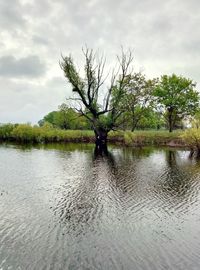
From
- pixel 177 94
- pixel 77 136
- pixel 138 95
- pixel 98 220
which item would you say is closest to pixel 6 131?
pixel 77 136

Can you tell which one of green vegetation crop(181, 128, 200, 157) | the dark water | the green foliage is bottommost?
Result: the dark water

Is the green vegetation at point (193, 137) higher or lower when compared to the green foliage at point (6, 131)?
lower

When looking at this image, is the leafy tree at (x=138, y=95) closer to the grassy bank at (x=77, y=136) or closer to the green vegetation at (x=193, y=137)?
the grassy bank at (x=77, y=136)

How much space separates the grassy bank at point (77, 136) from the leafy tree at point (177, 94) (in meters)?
6.05

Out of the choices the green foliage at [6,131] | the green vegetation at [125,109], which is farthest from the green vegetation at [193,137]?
the green foliage at [6,131]

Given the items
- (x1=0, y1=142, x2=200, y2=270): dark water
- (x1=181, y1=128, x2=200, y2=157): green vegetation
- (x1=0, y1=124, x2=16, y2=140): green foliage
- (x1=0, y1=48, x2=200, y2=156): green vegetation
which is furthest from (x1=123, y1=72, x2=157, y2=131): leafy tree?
(x1=0, y1=142, x2=200, y2=270): dark water

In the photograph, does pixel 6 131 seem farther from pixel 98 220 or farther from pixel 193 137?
pixel 98 220

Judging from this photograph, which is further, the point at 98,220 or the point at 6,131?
the point at 6,131

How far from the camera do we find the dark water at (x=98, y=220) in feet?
33.5

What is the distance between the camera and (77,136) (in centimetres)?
6700

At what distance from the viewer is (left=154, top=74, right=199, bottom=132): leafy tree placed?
64.0 meters

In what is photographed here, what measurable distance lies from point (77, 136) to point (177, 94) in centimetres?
2543

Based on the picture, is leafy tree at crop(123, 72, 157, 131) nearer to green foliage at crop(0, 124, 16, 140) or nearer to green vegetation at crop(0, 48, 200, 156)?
green vegetation at crop(0, 48, 200, 156)

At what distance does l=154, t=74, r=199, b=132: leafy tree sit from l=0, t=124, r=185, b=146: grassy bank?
238 inches
